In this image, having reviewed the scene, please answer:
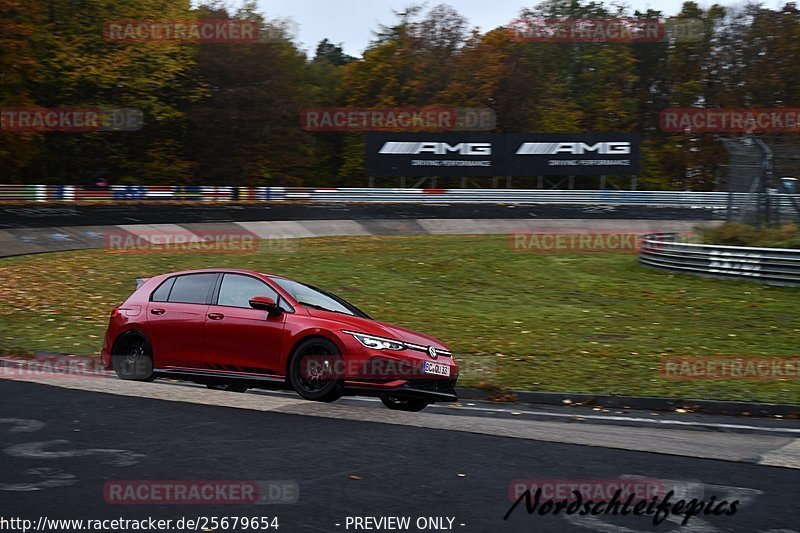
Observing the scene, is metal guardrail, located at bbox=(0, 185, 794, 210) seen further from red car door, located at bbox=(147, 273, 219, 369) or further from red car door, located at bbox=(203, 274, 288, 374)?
red car door, located at bbox=(203, 274, 288, 374)

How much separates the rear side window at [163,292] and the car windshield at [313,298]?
1.28 meters

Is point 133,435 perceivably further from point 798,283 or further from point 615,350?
point 798,283

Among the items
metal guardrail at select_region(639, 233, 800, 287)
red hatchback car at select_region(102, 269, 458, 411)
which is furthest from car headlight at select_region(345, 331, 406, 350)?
metal guardrail at select_region(639, 233, 800, 287)

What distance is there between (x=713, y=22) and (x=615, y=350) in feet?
195

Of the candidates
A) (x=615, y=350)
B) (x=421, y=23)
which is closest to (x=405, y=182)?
(x=421, y=23)

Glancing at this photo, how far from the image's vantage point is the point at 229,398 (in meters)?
10.2

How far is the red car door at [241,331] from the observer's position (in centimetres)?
953
